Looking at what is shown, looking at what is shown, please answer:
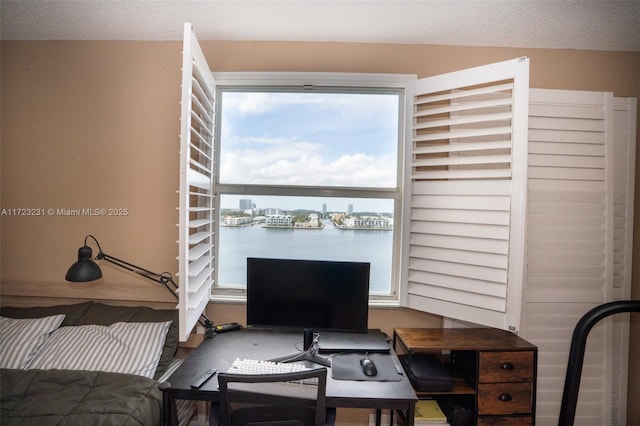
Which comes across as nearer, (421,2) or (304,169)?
(421,2)

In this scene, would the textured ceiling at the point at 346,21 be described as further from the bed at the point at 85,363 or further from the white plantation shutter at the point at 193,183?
the bed at the point at 85,363

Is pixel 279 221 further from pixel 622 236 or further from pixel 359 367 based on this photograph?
pixel 622 236

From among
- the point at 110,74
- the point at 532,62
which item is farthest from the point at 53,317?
the point at 532,62

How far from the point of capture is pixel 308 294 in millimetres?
1715

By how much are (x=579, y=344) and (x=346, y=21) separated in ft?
7.90

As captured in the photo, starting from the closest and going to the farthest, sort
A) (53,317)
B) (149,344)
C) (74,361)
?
(74,361), (149,344), (53,317)

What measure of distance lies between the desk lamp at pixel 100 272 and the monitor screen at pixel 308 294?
46cm

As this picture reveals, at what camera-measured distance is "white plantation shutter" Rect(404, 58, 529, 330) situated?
1698mm

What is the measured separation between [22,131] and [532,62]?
3624mm

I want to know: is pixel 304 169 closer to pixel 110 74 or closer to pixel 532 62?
pixel 110 74

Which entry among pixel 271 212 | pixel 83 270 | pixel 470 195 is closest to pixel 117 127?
pixel 83 270

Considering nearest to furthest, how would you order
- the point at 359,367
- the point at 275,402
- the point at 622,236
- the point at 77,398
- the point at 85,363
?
the point at 275,402 < the point at 77,398 < the point at 359,367 < the point at 85,363 < the point at 622,236

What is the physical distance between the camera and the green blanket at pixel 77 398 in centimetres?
130

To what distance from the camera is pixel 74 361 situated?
167cm
